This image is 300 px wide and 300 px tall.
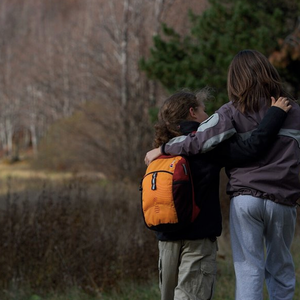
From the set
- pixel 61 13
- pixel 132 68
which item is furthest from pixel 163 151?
pixel 61 13

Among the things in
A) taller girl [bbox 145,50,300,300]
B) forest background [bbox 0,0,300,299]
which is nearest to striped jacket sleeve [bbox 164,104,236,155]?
taller girl [bbox 145,50,300,300]

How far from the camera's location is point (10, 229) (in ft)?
19.6

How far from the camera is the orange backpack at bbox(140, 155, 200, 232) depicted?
9.82ft

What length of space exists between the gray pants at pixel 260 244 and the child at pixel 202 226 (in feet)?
0.45

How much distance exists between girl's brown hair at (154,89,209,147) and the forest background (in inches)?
33.9

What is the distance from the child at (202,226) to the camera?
118 inches

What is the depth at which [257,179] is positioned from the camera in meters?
3.00

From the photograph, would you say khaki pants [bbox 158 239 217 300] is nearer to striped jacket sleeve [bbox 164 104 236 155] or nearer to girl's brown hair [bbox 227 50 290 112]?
striped jacket sleeve [bbox 164 104 236 155]

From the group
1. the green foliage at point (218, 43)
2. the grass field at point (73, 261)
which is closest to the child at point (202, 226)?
the grass field at point (73, 261)

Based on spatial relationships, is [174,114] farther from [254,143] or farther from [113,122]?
[113,122]

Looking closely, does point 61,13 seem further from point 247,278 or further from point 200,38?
point 247,278

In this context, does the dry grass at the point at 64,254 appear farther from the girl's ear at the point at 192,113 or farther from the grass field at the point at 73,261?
the girl's ear at the point at 192,113

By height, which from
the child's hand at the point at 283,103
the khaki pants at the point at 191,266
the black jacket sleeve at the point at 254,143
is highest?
the child's hand at the point at 283,103

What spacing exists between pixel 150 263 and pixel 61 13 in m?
55.0
